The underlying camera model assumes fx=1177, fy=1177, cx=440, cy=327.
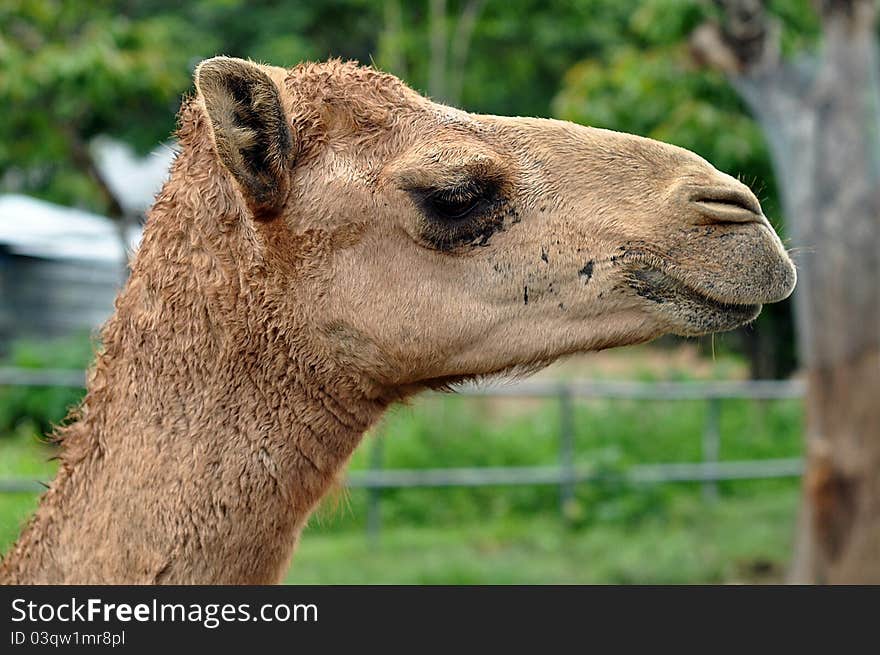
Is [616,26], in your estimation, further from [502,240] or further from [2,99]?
[502,240]

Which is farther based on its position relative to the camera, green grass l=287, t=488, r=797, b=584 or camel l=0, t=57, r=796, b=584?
green grass l=287, t=488, r=797, b=584

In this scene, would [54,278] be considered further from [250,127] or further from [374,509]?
[250,127]

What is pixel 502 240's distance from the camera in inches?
108

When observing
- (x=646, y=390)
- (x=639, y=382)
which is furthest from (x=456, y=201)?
(x=639, y=382)

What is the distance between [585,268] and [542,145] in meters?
0.32

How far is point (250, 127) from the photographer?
107 inches

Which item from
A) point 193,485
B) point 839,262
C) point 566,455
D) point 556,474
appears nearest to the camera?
point 193,485

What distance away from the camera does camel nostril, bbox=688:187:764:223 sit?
8.66ft

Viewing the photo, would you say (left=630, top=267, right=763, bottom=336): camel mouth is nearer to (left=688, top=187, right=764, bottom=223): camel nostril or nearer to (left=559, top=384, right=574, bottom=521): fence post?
(left=688, top=187, right=764, bottom=223): camel nostril

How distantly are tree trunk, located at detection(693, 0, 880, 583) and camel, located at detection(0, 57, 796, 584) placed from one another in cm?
477

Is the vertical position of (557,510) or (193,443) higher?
(193,443)

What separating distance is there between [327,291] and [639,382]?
30.9 feet

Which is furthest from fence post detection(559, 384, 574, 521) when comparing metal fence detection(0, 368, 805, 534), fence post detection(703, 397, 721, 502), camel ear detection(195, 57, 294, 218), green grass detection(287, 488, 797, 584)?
camel ear detection(195, 57, 294, 218)

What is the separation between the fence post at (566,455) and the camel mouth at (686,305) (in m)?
7.09
